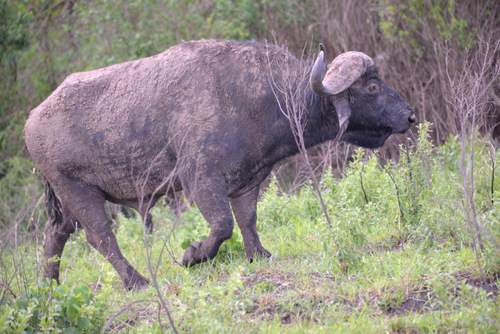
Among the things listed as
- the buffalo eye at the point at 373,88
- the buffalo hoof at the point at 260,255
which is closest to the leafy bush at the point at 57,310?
the buffalo hoof at the point at 260,255

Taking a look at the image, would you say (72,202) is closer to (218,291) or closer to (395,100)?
(218,291)

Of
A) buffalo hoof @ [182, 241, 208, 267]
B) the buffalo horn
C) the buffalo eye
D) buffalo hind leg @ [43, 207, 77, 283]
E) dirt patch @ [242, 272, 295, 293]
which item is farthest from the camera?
buffalo hind leg @ [43, 207, 77, 283]

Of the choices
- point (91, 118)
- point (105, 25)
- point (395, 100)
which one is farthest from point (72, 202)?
point (105, 25)

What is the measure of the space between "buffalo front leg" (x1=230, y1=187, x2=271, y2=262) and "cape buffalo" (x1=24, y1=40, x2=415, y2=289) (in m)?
0.01

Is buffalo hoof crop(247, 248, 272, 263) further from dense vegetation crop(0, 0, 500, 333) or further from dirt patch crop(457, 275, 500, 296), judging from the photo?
dirt patch crop(457, 275, 500, 296)

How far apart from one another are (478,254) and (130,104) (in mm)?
3533

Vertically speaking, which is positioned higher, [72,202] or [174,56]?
[174,56]

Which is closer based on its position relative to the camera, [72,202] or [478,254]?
[478,254]

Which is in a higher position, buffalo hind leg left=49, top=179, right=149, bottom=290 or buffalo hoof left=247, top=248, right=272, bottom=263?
buffalo hind leg left=49, top=179, right=149, bottom=290

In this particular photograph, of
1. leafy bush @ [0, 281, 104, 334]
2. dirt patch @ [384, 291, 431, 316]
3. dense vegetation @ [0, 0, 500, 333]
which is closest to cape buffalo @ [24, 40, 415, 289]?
dense vegetation @ [0, 0, 500, 333]

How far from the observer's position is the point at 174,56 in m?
5.80

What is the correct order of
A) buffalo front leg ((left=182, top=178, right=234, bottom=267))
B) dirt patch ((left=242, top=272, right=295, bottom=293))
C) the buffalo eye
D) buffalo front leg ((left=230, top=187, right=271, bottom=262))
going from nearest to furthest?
dirt patch ((left=242, top=272, right=295, bottom=293)) < buffalo front leg ((left=182, top=178, right=234, bottom=267)) < the buffalo eye < buffalo front leg ((left=230, top=187, right=271, bottom=262))

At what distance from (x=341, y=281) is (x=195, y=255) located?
Result: 1.49 metres

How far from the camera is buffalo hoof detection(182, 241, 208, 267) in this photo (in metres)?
5.45
